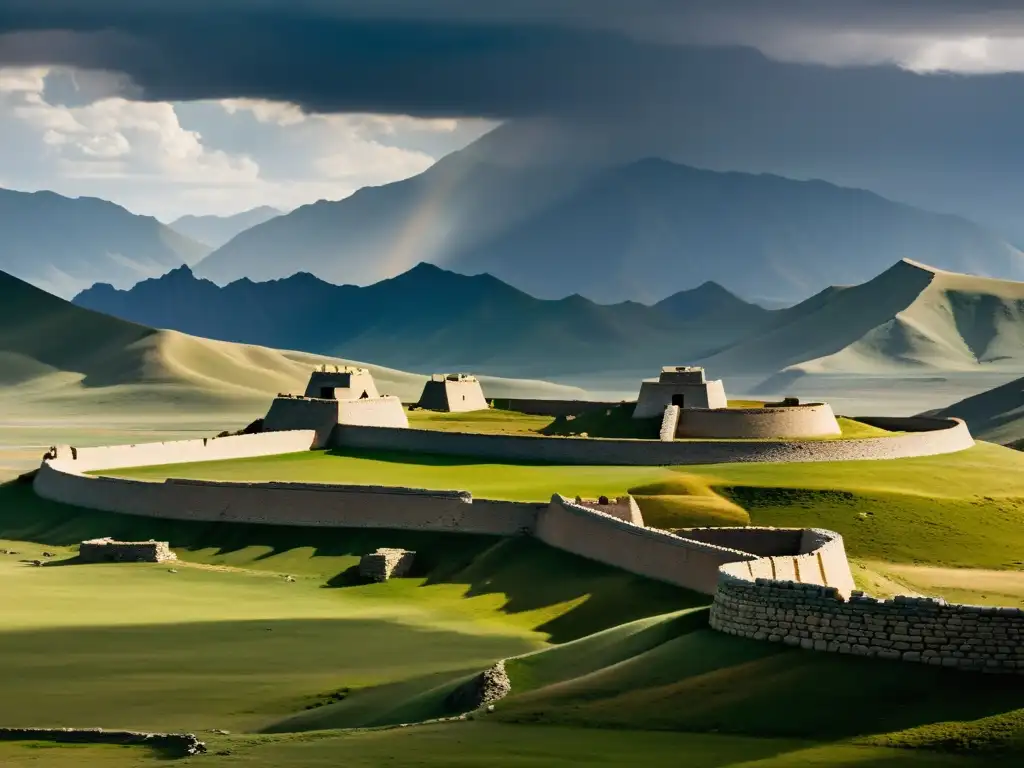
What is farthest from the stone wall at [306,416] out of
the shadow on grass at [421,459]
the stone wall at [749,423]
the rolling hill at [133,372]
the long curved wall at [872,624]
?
the rolling hill at [133,372]

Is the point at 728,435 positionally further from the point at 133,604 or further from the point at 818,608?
the point at 818,608

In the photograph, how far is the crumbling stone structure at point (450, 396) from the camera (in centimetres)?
9219

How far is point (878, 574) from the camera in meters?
46.4

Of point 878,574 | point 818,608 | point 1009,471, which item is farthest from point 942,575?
point 818,608

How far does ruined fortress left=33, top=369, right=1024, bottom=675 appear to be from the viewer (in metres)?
23.3

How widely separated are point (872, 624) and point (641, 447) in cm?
3988

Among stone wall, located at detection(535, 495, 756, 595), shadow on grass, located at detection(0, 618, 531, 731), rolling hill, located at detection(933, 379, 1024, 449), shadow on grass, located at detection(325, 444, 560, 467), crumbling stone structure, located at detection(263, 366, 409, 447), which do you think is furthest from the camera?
rolling hill, located at detection(933, 379, 1024, 449)

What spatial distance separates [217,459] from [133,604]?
2574 cm

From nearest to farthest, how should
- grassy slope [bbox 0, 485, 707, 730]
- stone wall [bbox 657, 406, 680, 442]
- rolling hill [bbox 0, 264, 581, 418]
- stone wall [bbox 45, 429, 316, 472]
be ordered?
grassy slope [bbox 0, 485, 707, 730] < stone wall [bbox 45, 429, 316, 472] < stone wall [bbox 657, 406, 680, 442] < rolling hill [bbox 0, 264, 581, 418]

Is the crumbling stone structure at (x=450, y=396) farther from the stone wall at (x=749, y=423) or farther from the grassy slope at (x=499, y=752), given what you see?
the grassy slope at (x=499, y=752)

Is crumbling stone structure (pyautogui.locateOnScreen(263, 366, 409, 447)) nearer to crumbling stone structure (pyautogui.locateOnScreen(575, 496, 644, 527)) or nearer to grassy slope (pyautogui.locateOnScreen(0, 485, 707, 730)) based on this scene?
grassy slope (pyautogui.locateOnScreen(0, 485, 707, 730))

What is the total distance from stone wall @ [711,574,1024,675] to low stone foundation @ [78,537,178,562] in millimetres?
26919

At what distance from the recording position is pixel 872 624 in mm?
23438

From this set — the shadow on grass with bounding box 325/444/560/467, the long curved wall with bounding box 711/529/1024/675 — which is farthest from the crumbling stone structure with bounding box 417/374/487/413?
the long curved wall with bounding box 711/529/1024/675
